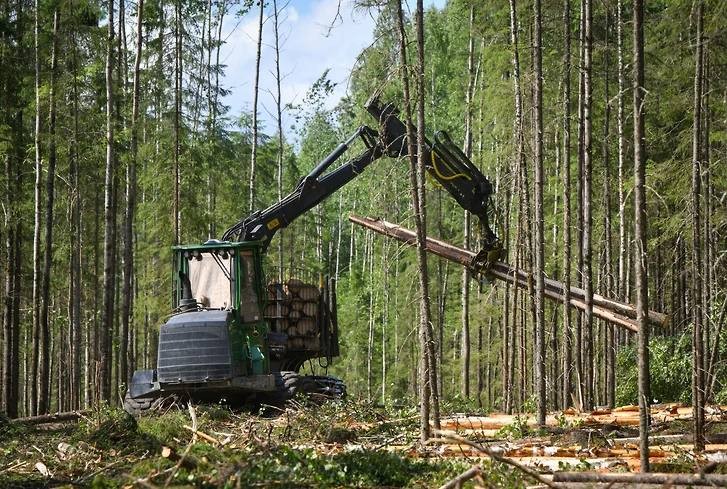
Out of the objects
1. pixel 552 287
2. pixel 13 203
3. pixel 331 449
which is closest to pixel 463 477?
pixel 331 449

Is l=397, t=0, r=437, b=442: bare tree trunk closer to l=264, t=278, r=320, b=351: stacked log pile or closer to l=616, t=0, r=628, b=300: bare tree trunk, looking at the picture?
l=264, t=278, r=320, b=351: stacked log pile

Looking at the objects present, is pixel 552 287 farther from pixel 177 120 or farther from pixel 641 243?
pixel 177 120

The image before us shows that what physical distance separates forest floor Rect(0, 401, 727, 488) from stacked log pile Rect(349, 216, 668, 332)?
4.74 feet

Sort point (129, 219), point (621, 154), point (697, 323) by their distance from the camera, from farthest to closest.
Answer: point (129, 219) → point (621, 154) → point (697, 323)

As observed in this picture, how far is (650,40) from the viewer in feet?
65.7

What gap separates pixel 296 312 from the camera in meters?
18.9

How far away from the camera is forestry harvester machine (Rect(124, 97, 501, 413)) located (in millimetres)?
15422

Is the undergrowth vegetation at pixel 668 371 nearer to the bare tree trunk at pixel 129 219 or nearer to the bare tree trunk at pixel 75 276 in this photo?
the bare tree trunk at pixel 129 219

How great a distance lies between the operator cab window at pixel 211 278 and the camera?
16406 millimetres

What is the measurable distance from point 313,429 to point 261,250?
5.29 m

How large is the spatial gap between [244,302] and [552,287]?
16.6ft

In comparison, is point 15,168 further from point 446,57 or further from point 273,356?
point 446,57

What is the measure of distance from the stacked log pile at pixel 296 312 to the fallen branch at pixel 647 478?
11.3 m

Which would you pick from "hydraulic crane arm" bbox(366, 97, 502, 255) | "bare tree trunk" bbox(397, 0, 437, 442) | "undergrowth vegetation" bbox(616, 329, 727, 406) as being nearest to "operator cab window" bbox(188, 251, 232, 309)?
"hydraulic crane arm" bbox(366, 97, 502, 255)
